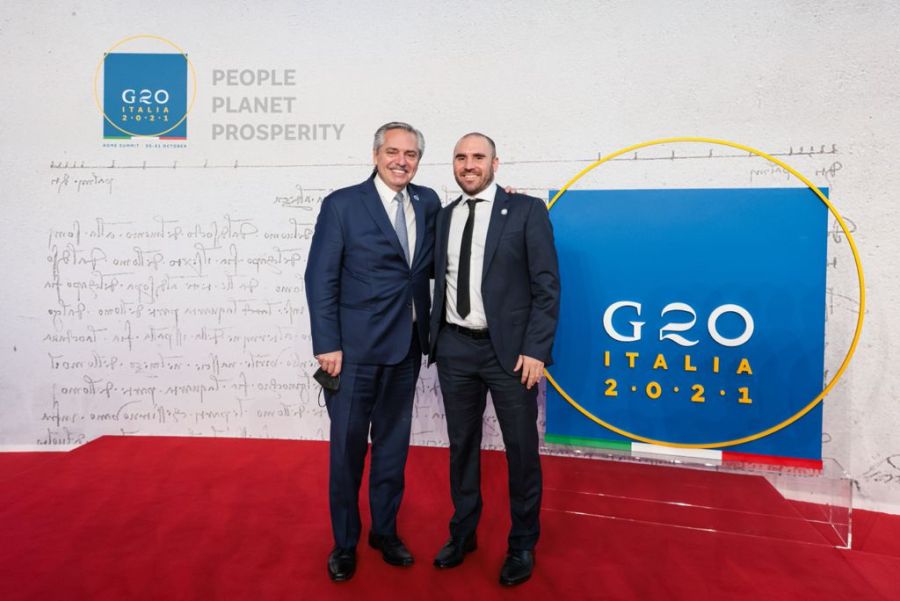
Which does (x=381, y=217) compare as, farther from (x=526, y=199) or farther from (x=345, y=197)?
(x=526, y=199)

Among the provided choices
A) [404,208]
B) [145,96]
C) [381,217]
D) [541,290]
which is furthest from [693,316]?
[145,96]

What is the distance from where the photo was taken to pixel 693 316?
2807 mm

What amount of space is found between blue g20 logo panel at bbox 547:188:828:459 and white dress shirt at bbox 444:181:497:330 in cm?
108

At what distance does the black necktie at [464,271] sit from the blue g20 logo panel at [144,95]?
239cm

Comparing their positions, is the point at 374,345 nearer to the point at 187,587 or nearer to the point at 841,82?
the point at 187,587

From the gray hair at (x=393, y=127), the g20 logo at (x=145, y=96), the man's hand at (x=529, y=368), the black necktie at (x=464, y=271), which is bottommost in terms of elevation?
the man's hand at (x=529, y=368)

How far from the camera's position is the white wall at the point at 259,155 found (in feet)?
9.43

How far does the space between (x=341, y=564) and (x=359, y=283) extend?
3.49 feet

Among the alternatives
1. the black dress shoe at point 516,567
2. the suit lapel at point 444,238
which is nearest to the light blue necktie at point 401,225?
the suit lapel at point 444,238

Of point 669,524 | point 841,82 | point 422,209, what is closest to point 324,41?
point 422,209

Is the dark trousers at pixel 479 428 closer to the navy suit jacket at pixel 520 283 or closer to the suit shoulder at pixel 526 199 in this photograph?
the navy suit jacket at pixel 520 283

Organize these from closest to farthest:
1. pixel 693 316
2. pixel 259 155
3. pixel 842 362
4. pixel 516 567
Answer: pixel 516 567 → pixel 842 362 → pixel 693 316 → pixel 259 155

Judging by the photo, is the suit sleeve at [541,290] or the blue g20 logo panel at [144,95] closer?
the suit sleeve at [541,290]

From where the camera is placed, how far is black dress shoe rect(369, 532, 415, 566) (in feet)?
6.41
